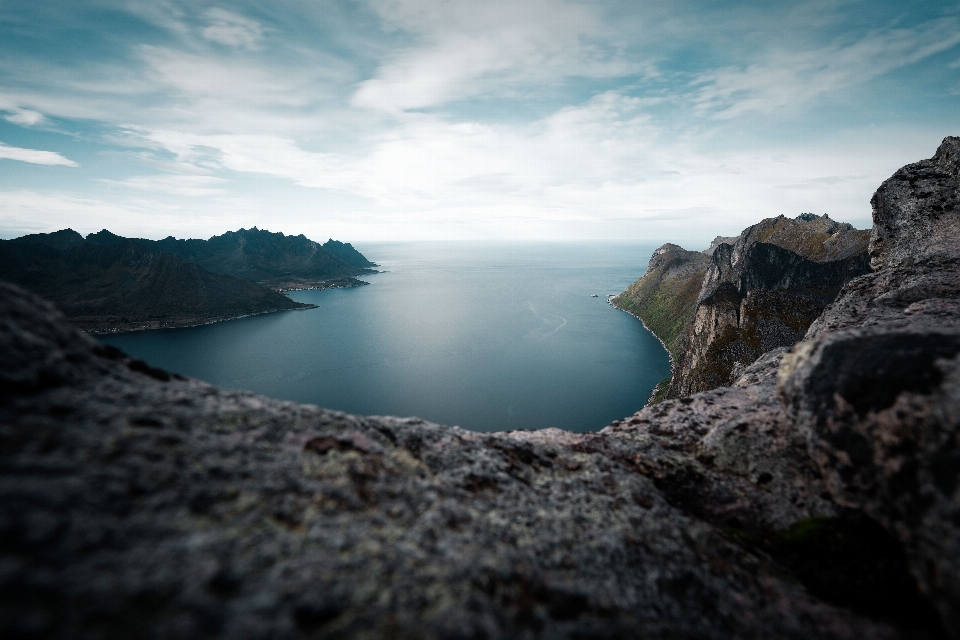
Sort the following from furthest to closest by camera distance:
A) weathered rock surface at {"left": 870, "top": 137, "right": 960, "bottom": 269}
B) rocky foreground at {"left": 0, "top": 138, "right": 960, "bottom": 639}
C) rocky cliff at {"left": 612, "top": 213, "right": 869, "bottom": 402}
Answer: rocky cliff at {"left": 612, "top": 213, "right": 869, "bottom": 402} → weathered rock surface at {"left": 870, "top": 137, "right": 960, "bottom": 269} → rocky foreground at {"left": 0, "top": 138, "right": 960, "bottom": 639}

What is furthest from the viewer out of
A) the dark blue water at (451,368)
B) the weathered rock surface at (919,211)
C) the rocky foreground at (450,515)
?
the dark blue water at (451,368)

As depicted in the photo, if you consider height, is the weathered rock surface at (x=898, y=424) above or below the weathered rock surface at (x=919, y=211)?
below

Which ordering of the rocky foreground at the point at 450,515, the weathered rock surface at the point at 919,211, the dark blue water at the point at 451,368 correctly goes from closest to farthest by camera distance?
1. the rocky foreground at the point at 450,515
2. the weathered rock surface at the point at 919,211
3. the dark blue water at the point at 451,368

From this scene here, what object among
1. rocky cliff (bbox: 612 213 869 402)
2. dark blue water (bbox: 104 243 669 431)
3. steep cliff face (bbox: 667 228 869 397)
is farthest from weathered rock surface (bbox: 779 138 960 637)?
dark blue water (bbox: 104 243 669 431)

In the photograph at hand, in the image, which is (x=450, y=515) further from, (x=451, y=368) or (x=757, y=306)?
(x=451, y=368)

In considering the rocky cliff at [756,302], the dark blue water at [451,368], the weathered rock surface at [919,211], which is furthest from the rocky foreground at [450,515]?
the dark blue water at [451,368]

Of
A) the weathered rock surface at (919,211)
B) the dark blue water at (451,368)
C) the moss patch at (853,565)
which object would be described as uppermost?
the weathered rock surface at (919,211)

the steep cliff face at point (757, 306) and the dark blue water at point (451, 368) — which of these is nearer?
the steep cliff face at point (757, 306)

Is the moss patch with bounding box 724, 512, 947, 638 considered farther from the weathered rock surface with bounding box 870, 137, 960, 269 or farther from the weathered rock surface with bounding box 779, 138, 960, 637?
the weathered rock surface with bounding box 870, 137, 960, 269

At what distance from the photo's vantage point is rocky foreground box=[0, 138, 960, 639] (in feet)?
19.4

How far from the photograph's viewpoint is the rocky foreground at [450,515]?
5.90m

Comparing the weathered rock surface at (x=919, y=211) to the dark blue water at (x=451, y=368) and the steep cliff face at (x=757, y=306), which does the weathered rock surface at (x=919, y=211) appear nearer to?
the steep cliff face at (x=757, y=306)

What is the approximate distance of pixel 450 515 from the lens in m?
9.66

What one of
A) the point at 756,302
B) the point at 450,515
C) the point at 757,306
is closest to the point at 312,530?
the point at 450,515
